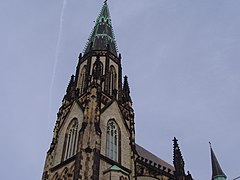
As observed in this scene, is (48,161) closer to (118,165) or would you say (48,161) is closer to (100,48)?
(118,165)

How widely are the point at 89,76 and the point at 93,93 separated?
155 inches

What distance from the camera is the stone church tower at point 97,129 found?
2569 centimetres

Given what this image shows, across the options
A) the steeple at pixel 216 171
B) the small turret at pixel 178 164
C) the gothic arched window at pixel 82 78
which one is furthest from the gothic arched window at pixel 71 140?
the steeple at pixel 216 171

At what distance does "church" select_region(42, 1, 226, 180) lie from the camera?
84.5 ft

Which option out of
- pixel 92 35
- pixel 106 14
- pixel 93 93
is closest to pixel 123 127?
pixel 93 93

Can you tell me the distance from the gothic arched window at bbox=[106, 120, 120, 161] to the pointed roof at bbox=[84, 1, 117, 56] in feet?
36.6

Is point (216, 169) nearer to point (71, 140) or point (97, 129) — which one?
point (97, 129)

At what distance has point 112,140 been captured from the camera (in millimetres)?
29391

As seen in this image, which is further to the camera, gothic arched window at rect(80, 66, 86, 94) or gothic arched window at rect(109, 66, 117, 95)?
gothic arched window at rect(109, 66, 117, 95)

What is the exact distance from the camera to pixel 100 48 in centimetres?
3828

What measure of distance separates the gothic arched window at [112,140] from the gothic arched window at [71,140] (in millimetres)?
3016

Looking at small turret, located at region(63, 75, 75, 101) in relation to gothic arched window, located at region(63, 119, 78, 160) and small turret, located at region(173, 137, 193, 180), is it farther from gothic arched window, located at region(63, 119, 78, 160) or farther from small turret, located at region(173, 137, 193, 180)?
small turret, located at region(173, 137, 193, 180)

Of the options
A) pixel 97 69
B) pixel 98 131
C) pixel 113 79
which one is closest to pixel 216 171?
pixel 113 79

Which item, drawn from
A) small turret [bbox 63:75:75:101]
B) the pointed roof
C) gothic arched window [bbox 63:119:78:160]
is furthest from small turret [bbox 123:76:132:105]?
gothic arched window [bbox 63:119:78:160]
